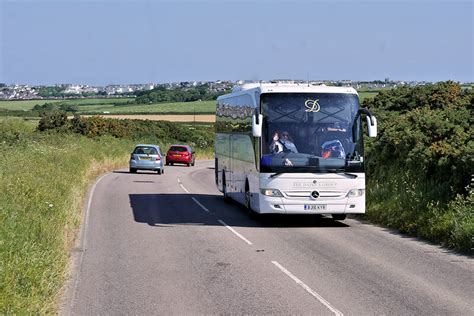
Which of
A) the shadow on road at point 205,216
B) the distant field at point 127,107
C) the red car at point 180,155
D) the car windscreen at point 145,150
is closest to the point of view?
the shadow on road at point 205,216

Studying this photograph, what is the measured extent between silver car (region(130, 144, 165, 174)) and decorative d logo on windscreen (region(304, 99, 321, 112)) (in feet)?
87.0

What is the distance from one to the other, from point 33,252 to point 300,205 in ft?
29.9

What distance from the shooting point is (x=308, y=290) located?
36.9 feet

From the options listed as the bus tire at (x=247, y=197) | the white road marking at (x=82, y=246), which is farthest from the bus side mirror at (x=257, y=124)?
the white road marking at (x=82, y=246)

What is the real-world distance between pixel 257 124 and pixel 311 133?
1299 millimetres

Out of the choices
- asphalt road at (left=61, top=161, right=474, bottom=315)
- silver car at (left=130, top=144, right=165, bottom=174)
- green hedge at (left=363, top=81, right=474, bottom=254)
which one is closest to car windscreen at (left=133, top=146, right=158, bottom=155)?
silver car at (left=130, top=144, right=165, bottom=174)

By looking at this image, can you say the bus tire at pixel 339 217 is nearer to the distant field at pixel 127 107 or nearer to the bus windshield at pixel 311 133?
the bus windshield at pixel 311 133

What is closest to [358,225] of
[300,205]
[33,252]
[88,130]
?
[300,205]

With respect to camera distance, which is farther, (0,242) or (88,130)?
(88,130)

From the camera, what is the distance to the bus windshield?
1877 centimetres

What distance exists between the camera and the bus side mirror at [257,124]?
18578 millimetres

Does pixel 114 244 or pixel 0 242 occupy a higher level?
pixel 0 242

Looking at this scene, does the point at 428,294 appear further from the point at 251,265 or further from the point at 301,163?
the point at 301,163

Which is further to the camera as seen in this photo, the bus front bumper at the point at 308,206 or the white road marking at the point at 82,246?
the bus front bumper at the point at 308,206
